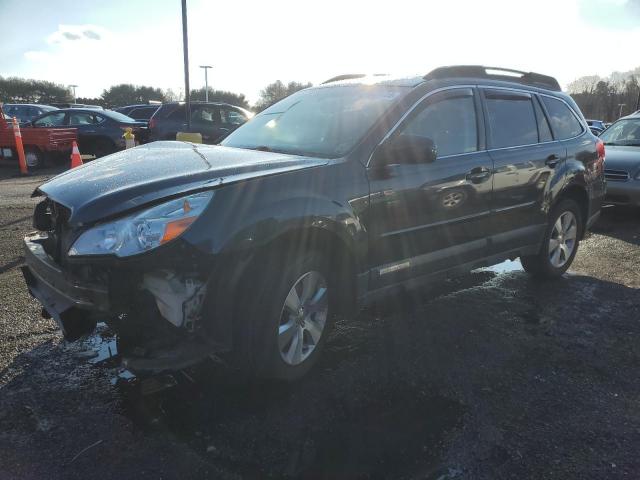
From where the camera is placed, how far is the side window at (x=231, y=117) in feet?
46.2

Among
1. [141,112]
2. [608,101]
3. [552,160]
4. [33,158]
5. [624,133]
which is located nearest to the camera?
[552,160]

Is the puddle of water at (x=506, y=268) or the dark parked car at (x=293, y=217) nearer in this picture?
the dark parked car at (x=293, y=217)

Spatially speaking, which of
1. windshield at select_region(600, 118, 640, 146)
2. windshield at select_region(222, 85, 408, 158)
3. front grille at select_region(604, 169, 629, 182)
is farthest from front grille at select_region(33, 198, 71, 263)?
windshield at select_region(600, 118, 640, 146)

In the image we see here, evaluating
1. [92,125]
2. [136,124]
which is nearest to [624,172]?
[136,124]

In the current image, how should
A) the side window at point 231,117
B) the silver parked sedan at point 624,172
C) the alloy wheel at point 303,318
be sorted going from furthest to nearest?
the side window at point 231,117, the silver parked sedan at point 624,172, the alloy wheel at point 303,318

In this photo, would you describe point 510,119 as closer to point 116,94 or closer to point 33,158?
point 33,158

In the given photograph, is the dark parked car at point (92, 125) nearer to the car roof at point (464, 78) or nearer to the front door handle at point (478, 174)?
the car roof at point (464, 78)

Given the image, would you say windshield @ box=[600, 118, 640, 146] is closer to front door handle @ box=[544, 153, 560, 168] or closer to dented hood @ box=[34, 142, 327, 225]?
front door handle @ box=[544, 153, 560, 168]

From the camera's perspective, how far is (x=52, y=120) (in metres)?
14.9

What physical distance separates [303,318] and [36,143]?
523 inches

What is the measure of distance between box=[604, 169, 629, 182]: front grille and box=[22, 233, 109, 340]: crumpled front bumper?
27.7 ft

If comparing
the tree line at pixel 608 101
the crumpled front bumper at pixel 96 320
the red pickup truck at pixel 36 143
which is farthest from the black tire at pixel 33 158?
the tree line at pixel 608 101

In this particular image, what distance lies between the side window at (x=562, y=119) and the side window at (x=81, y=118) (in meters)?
13.0

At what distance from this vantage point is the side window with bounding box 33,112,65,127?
1479 centimetres
